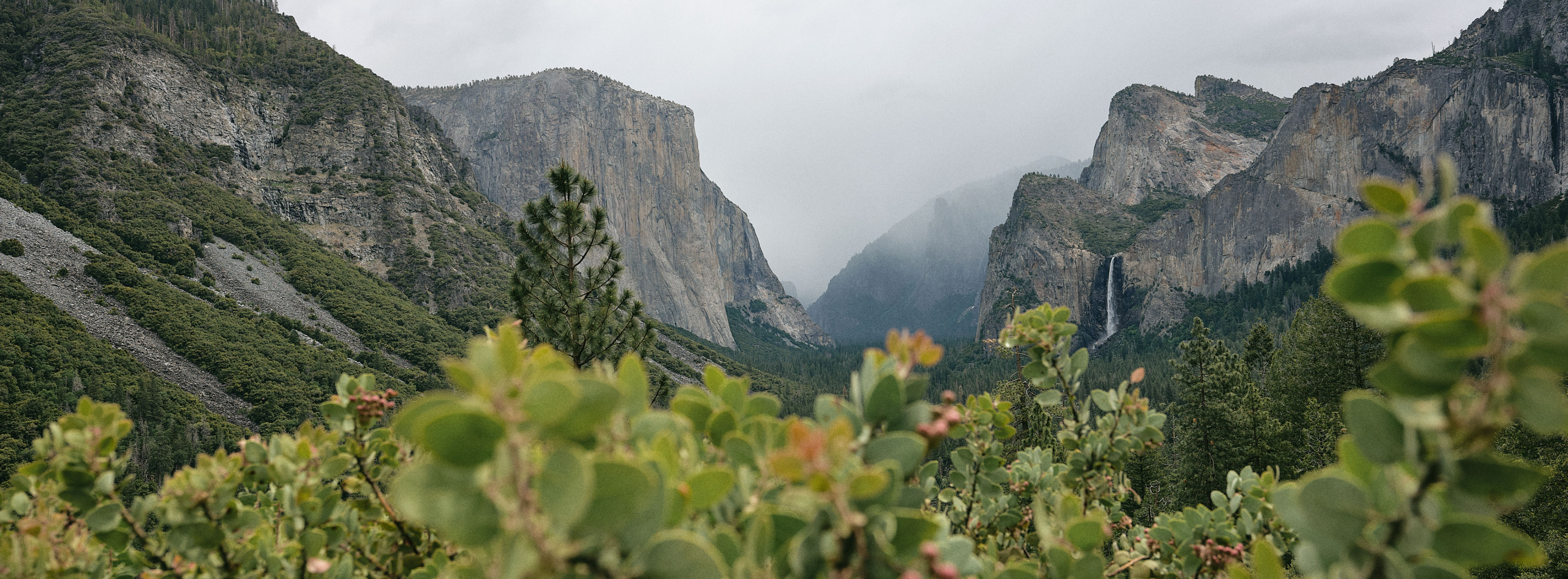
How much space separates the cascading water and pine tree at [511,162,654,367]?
116 meters

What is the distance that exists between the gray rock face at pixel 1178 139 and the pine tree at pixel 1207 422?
375 ft

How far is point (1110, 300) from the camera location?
10856 cm

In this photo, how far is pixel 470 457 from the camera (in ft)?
2.60

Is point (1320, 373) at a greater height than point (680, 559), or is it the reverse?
point (680, 559)

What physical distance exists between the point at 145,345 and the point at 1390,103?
12496 cm

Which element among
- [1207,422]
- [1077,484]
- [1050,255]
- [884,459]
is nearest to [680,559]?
[884,459]

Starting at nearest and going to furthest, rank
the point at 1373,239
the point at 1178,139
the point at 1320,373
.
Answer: the point at 1373,239 < the point at 1320,373 < the point at 1178,139

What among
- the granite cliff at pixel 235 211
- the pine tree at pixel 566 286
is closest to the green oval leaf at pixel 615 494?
the pine tree at pixel 566 286

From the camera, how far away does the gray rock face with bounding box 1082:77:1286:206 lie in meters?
120

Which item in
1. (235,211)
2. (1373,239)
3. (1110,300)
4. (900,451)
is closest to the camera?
(1373,239)

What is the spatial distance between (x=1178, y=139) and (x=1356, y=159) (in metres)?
49.8

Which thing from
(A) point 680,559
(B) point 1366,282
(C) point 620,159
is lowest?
(A) point 680,559

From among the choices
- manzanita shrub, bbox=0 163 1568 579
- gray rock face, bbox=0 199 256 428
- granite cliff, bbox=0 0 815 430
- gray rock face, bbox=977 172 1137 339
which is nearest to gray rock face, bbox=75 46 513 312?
granite cliff, bbox=0 0 815 430

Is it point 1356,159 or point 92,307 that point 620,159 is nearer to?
point 92,307
